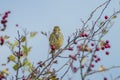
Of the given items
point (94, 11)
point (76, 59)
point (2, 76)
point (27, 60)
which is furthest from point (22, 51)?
point (94, 11)

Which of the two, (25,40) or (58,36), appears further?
(58,36)

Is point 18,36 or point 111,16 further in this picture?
point 111,16

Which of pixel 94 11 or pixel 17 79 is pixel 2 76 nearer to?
pixel 17 79

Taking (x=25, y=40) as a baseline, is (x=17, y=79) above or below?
below

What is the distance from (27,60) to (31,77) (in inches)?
33.5

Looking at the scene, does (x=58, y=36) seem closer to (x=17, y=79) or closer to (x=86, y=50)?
(x=86, y=50)

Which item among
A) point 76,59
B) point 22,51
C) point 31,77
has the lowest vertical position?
point 31,77

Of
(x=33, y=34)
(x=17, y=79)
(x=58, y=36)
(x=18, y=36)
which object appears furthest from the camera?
(x=58, y=36)

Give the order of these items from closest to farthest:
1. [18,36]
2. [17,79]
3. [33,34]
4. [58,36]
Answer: [17,79] < [18,36] < [33,34] < [58,36]

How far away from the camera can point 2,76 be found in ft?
17.5

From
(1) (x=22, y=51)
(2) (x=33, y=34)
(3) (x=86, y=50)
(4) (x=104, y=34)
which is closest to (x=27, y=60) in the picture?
(1) (x=22, y=51)

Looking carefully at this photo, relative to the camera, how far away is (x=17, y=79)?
454cm

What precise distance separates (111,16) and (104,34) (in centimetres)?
43

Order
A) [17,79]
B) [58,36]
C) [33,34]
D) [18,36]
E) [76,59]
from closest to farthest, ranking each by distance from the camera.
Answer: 1. [17,79]
2. [18,36]
3. [76,59]
4. [33,34]
5. [58,36]
